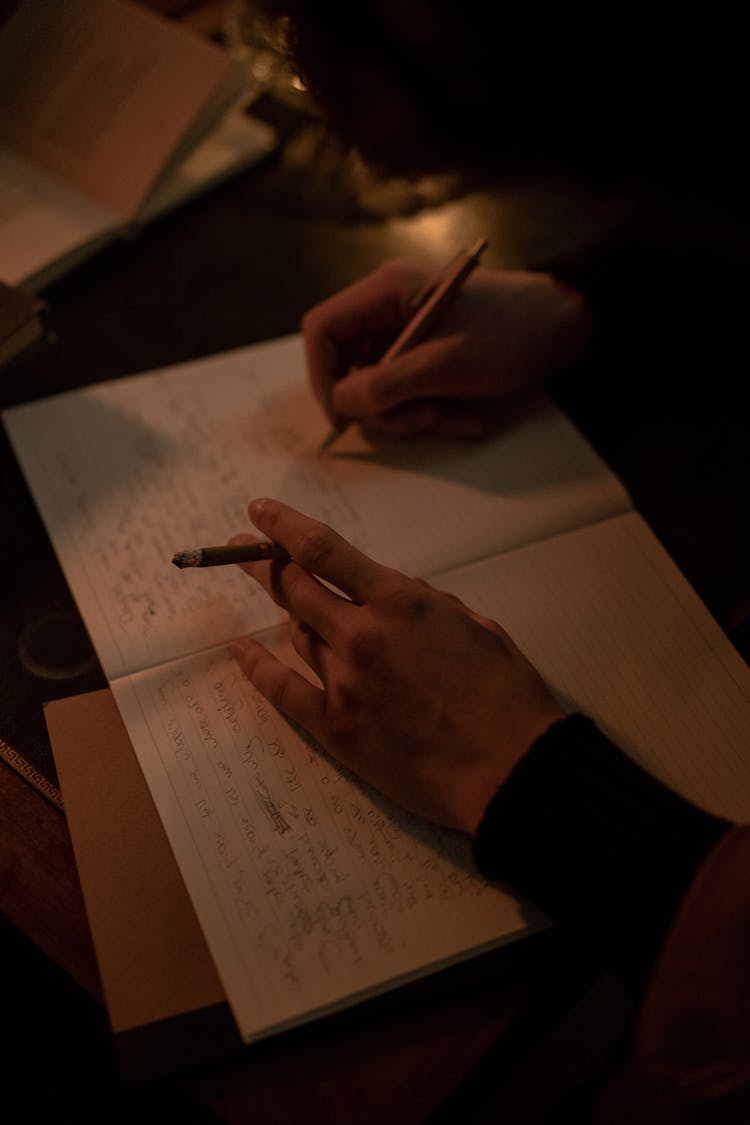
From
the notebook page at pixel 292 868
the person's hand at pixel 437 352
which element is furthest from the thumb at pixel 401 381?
the notebook page at pixel 292 868

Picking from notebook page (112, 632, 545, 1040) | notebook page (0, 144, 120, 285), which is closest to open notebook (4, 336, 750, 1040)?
notebook page (112, 632, 545, 1040)

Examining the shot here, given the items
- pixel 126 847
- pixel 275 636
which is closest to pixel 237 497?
pixel 275 636

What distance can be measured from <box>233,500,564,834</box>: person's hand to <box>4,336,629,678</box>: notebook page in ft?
0.26

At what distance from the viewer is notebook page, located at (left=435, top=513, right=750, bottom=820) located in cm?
64

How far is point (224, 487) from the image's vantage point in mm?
784

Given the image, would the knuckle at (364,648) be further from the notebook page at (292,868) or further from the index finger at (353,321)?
the index finger at (353,321)


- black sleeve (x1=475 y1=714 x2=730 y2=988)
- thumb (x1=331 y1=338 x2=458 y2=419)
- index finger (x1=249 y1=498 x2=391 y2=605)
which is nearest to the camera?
black sleeve (x1=475 y1=714 x2=730 y2=988)

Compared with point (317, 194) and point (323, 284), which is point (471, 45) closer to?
point (323, 284)

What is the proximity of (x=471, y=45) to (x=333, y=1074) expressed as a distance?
2.08 ft

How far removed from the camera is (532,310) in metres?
0.85

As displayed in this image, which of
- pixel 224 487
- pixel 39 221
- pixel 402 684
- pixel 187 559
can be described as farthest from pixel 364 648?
pixel 39 221

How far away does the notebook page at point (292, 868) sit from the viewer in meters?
0.55

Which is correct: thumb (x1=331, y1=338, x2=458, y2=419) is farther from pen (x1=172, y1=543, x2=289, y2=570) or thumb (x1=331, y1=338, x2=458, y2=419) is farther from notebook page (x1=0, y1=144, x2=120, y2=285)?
notebook page (x1=0, y1=144, x2=120, y2=285)

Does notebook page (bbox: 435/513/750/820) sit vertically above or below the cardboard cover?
above
